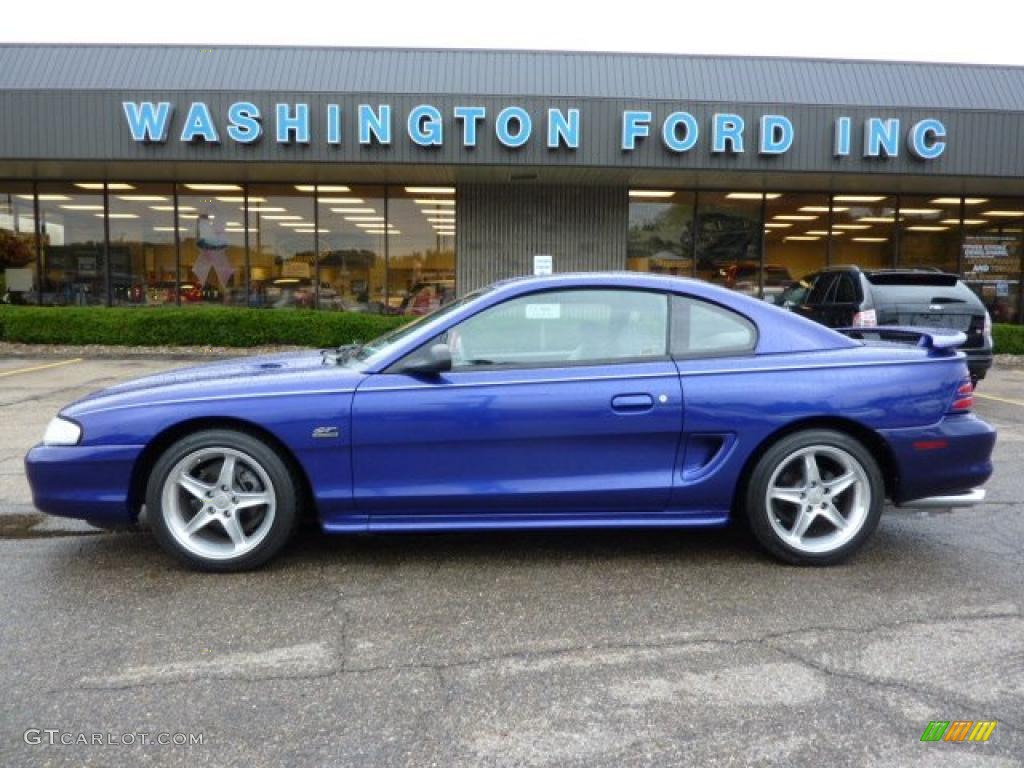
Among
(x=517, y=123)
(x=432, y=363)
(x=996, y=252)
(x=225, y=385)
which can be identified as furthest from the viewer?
(x=996, y=252)

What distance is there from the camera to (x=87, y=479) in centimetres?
393

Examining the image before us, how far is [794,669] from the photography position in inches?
121

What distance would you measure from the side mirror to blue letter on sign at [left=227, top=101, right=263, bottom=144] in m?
11.6

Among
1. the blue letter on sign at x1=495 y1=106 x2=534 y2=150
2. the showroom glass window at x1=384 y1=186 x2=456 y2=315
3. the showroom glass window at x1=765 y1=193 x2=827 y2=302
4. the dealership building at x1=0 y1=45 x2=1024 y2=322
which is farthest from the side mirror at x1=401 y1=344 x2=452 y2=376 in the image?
the showroom glass window at x1=765 y1=193 x2=827 y2=302

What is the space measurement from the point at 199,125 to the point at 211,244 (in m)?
3.82

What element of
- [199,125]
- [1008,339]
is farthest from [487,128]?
[1008,339]

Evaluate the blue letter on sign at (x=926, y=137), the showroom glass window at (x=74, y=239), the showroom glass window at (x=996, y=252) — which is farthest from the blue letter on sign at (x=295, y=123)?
the showroom glass window at (x=996, y=252)

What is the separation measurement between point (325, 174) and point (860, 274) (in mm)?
10551

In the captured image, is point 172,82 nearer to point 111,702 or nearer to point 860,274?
point 860,274

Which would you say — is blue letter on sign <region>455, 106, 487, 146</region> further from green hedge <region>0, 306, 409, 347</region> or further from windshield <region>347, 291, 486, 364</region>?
windshield <region>347, 291, 486, 364</region>

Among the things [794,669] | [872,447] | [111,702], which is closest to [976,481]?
[872,447]

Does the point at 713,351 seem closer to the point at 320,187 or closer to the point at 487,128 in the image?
the point at 487,128

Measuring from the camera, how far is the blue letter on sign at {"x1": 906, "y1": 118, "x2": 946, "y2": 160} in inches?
566

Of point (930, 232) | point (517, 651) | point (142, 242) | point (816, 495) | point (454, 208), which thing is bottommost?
point (517, 651)
